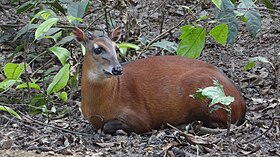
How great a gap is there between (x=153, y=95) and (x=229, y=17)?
1091mm

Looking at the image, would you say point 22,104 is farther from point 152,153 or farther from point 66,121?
point 152,153

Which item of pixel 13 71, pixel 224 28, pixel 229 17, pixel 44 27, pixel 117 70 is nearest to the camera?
pixel 117 70

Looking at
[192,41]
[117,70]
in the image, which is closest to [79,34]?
[117,70]

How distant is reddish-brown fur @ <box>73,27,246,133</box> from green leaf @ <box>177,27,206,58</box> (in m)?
0.12

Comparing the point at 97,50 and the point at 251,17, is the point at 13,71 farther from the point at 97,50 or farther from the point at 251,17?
the point at 251,17

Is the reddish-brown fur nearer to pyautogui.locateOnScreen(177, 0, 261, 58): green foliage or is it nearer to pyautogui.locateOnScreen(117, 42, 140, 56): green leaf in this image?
pyautogui.locateOnScreen(177, 0, 261, 58): green foliage

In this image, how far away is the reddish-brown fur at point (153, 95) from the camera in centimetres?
752

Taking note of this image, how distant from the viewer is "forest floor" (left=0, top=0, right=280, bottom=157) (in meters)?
6.32

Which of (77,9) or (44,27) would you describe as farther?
(77,9)

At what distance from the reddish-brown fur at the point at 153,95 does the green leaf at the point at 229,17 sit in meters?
0.42

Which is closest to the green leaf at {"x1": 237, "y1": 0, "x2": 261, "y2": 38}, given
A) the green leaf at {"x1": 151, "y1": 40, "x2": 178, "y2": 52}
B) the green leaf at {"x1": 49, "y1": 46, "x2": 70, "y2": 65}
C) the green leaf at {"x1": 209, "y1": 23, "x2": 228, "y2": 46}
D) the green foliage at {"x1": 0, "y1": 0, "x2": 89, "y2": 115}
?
the green leaf at {"x1": 209, "y1": 23, "x2": 228, "y2": 46}

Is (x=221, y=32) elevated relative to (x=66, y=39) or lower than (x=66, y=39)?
elevated

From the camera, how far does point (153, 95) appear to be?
7746mm

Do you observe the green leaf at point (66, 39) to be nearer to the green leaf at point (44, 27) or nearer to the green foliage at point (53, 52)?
the green foliage at point (53, 52)
